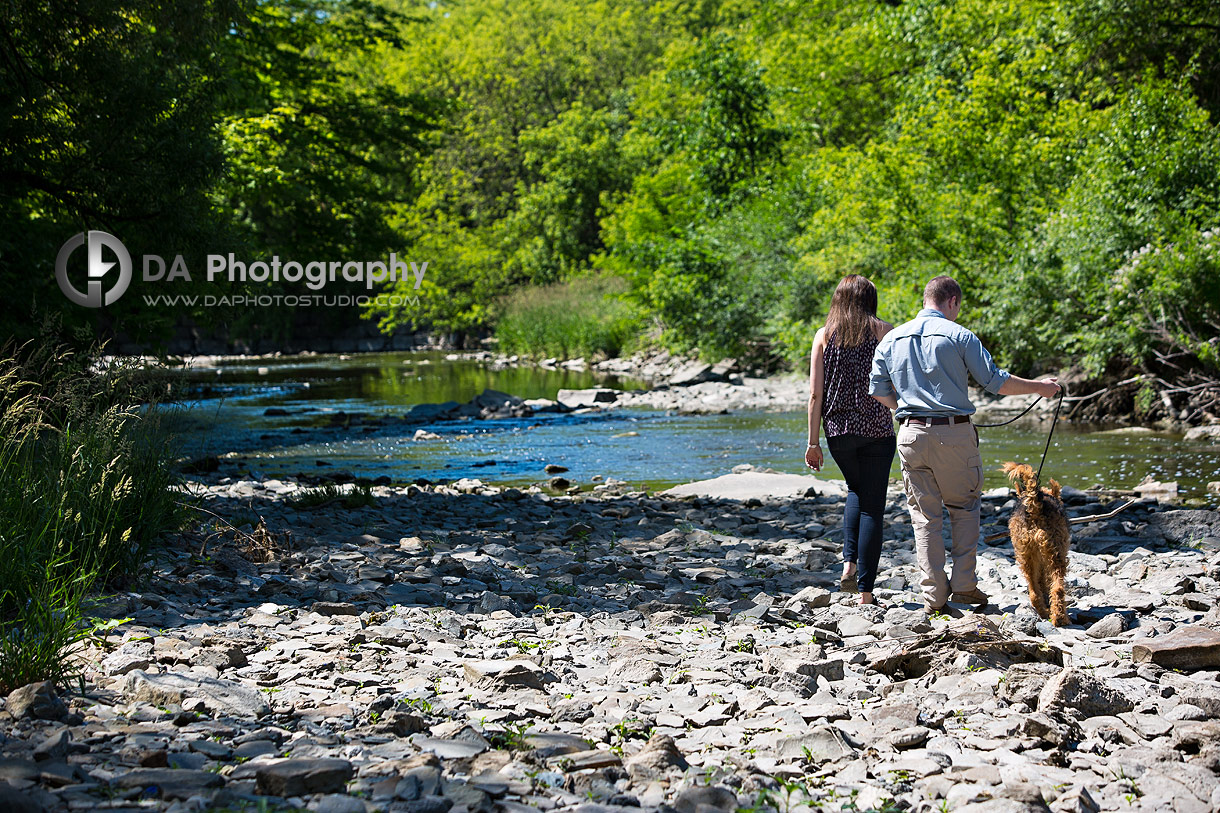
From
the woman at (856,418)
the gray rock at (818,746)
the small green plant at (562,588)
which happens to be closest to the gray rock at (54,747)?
the gray rock at (818,746)

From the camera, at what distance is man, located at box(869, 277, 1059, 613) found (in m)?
5.10

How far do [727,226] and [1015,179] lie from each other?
1010 centimetres

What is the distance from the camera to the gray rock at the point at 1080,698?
365 cm

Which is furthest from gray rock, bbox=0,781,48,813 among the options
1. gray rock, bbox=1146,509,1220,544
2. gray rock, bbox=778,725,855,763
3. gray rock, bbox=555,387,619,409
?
gray rock, bbox=555,387,619,409

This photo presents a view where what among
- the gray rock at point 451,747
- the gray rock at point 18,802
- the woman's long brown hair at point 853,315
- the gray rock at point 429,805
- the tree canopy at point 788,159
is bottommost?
the gray rock at point 451,747

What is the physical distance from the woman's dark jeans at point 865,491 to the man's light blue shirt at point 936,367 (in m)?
0.38

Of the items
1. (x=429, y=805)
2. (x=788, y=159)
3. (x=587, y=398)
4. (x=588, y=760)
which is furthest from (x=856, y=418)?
(x=788, y=159)

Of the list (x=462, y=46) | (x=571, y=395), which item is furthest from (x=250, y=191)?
(x=462, y=46)

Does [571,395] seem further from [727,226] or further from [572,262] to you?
[572,262]

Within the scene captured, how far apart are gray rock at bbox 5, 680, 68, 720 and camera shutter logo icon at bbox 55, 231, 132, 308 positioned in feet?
34.2

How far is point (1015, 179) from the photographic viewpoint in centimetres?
1733

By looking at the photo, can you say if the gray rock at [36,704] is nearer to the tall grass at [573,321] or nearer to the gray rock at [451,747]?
the gray rock at [451,747]

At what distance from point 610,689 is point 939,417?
2353mm

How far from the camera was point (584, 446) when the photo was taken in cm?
1470
